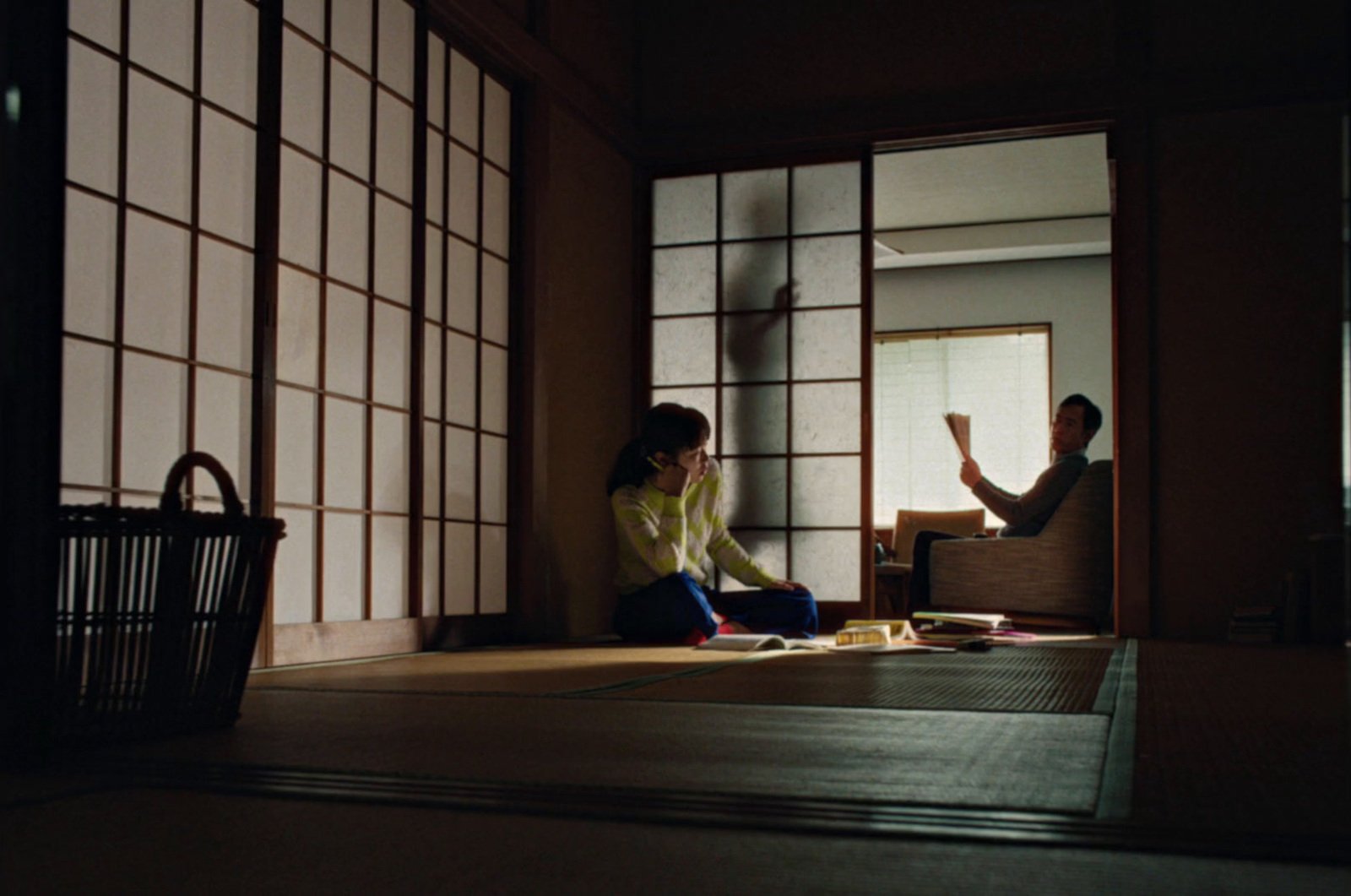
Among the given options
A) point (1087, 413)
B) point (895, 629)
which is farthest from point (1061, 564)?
point (895, 629)

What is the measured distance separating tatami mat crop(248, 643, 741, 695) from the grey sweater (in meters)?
1.97

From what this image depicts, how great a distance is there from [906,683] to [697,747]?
3.25ft

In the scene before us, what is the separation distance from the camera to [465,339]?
14.0 feet

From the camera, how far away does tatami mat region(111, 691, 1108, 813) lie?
1293 millimetres

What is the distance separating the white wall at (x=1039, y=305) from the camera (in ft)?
27.1

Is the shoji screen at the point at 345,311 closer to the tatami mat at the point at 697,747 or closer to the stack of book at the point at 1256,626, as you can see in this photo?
the tatami mat at the point at 697,747

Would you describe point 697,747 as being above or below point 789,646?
above

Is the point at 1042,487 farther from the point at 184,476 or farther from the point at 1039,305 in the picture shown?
the point at 184,476

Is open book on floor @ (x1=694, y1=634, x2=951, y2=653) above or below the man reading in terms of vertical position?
below

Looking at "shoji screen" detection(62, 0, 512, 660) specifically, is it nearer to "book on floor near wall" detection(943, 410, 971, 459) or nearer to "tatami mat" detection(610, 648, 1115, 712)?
"tatami mat" detection(610, 648, 1115, 712)

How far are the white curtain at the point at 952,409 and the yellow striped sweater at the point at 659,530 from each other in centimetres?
408

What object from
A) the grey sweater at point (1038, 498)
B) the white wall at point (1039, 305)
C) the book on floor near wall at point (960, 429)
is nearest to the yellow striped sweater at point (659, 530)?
the grey sweater at point (1038, 498)

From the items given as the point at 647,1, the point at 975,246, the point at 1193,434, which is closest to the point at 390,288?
the point at 647,1

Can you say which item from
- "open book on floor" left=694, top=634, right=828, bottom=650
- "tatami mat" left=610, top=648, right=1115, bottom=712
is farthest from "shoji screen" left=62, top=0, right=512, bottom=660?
"tatami mat" left=610, top=648, right=1115, bottom=712
